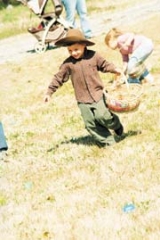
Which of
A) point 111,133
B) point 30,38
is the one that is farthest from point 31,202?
point 30,38

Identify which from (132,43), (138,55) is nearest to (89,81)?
(138,55)

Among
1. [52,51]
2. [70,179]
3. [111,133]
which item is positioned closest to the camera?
[70,179]

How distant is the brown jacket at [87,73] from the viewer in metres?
7.40

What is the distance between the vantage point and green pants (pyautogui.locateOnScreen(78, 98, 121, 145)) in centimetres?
750

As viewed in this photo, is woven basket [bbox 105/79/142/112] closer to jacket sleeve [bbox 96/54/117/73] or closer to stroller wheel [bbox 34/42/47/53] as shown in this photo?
jacket sleeve [bbox 96/54/117/73]

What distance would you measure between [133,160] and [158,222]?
1775 millimetres

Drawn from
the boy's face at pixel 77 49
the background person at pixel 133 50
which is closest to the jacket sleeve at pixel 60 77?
the boy's face at pixel 77 49

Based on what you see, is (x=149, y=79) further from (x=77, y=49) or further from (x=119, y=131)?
(x=77, y=49)

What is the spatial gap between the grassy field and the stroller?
5686mm

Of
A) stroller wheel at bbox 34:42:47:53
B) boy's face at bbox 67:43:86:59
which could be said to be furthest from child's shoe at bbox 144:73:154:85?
stroller wheel at bbox 34:42:47:53

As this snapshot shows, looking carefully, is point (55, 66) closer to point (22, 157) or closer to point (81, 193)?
point (22, 157)

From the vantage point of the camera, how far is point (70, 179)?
22.4 feet

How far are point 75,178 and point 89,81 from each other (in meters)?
1.35

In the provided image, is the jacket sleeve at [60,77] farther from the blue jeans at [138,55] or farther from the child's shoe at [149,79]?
the child's shoe at [149,79]
